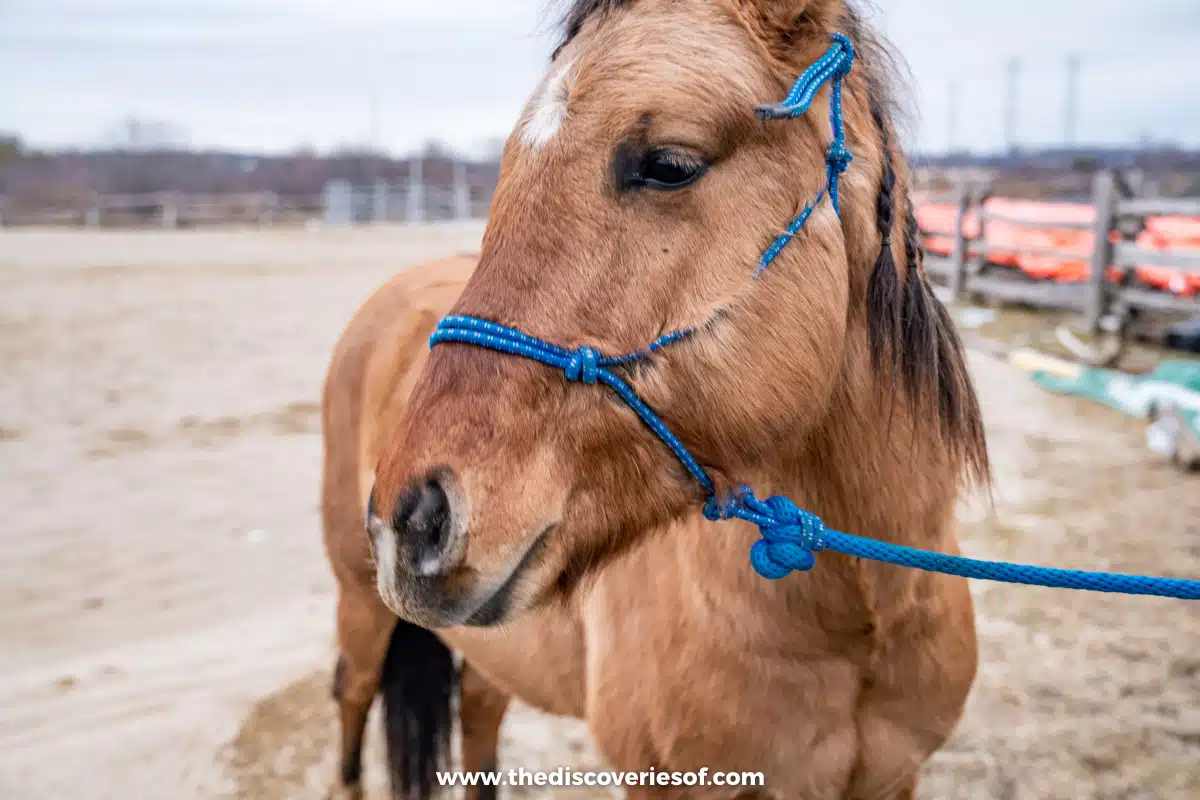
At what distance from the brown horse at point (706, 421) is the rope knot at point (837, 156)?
3 cm

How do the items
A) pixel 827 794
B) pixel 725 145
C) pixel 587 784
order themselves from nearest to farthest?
pixel 725 145 < pixel 827 794 < pixel 587 784

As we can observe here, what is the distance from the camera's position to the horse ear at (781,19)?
57.4 inches

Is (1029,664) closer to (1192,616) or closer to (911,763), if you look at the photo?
(1192,616)

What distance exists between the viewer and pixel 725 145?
139cm

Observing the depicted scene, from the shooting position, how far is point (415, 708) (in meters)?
3.18

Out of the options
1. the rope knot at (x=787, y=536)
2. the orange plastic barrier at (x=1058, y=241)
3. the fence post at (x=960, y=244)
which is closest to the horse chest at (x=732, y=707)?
the rope knot at (x=787, y=536)

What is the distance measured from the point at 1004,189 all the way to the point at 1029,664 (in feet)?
86.8

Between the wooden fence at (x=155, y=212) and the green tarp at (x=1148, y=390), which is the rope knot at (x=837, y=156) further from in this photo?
the wooden fence at (x=155, y=212)

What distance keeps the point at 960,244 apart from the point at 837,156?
14.4 m

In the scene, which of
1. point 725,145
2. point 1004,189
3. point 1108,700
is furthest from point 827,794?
point 1004,189

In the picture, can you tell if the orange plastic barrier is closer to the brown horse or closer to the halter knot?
the brown horse

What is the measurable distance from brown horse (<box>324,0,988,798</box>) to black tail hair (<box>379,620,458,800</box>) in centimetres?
137

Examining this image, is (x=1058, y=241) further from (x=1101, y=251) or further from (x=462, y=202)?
(x=462, y=202)

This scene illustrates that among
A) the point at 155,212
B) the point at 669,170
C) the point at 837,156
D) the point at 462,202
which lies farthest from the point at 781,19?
the point at 462,202
